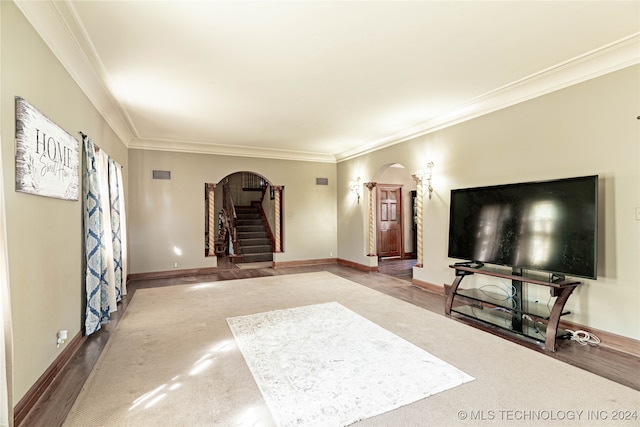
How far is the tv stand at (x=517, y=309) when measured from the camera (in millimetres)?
3117

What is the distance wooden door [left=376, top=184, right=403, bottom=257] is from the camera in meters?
8.89

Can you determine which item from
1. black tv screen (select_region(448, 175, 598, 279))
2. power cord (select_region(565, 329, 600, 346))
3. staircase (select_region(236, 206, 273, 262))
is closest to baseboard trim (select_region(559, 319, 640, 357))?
power cord (select_region(565, 329, 600, 346))

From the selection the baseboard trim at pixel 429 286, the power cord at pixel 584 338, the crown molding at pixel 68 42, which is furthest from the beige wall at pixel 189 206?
the power cord at pixel 584 338

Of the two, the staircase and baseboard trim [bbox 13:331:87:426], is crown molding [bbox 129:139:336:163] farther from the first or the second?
baseboard trim [bbox 13:331:87:426]

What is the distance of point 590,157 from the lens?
3.34 m

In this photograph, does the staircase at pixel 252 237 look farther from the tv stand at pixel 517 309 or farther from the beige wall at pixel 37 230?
the tv stand at pixel 517 309

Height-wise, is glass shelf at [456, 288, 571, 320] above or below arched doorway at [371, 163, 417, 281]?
below

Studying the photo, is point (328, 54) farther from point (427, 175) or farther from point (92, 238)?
point (92, 238)

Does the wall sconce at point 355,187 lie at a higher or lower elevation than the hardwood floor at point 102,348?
higher

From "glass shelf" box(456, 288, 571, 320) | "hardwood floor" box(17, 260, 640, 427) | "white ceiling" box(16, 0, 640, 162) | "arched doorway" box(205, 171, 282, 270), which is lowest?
"hardwood floor" box(17, 260, 640, 427)

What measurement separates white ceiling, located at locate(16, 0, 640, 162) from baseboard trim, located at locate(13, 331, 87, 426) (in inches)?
105

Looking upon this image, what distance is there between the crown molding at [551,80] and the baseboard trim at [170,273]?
5.57 m

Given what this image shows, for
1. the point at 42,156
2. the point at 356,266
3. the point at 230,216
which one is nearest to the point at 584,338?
the point at 356,266

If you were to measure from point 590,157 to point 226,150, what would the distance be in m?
6.61
